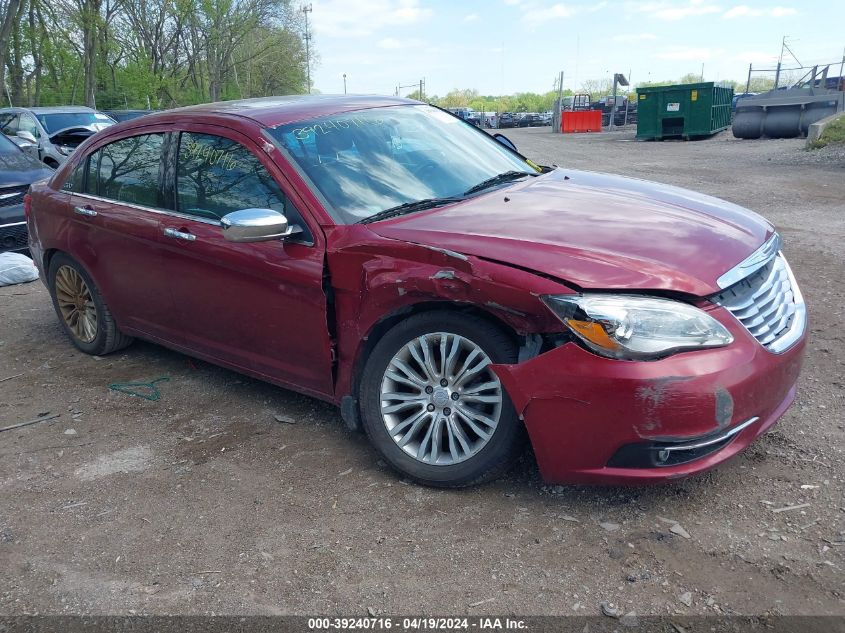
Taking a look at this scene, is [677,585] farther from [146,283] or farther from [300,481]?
[146,283]

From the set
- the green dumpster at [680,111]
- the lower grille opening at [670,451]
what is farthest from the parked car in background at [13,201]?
the green dumpster at [680,111]

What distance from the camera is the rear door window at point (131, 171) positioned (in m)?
4.35

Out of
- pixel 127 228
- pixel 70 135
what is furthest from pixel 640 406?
pixel 70 135

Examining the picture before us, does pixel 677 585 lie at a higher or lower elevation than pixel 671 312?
lower

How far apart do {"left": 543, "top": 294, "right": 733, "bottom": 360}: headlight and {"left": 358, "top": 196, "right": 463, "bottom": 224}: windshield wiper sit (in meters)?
1.04

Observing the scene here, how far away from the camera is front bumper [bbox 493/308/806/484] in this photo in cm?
268

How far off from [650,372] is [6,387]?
13.6 feet

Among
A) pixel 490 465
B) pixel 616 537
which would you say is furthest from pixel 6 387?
pixel 616 537

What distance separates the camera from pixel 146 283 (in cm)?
446

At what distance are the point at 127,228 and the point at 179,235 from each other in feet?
1.89

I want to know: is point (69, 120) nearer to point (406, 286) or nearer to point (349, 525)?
point (406, 286)

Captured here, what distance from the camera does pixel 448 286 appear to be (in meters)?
3.04

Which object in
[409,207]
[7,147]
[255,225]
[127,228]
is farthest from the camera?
[7,147]

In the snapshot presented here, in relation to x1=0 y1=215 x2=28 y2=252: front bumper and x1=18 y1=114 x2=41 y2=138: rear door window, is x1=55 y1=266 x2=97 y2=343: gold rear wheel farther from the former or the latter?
x1=18 y1=114 x2=41 y2=138: rear door window
